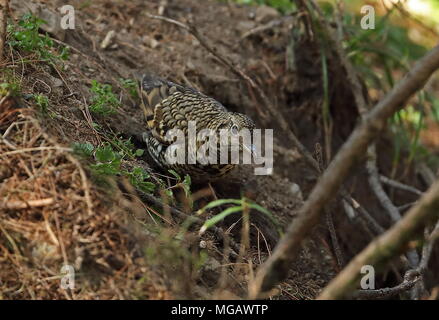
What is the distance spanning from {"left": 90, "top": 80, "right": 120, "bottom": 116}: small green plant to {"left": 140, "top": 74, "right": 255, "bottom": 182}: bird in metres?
0.33

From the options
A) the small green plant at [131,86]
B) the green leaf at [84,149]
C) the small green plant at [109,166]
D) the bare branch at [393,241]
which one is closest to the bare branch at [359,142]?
the bare branch at [393,241]

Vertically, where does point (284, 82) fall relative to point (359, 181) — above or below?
above

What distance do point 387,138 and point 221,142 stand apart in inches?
129

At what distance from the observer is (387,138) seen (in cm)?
723

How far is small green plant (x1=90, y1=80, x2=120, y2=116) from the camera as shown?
4.68 m

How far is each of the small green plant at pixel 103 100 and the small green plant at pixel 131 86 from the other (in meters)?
0.30

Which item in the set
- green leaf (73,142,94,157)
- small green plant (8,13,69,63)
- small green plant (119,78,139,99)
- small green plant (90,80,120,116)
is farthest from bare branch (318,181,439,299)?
small green plant (119,78,139,99)

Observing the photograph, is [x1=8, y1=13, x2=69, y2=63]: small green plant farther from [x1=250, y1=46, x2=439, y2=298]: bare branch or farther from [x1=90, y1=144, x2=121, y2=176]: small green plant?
[x1=250, y1=46, x2=439, y2=298]: bare branch

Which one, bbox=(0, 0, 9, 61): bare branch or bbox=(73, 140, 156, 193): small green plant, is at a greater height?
bbox=(0, 0, 9, 61): bare branch

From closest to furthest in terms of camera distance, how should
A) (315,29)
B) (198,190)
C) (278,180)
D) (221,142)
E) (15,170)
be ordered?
(15,170) → (221,142) → (198,190) → (278,180) → (315,29)

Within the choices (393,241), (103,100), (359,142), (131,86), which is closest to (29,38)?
(103,100)
